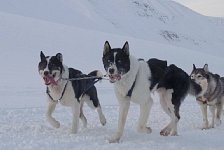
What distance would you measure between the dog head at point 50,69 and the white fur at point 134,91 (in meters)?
0.91

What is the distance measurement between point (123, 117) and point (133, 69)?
66 centimetres

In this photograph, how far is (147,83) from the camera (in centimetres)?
626

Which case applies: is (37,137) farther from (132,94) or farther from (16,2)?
(16,2)

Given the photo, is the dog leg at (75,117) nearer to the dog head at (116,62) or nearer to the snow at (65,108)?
the snow at (65,108)

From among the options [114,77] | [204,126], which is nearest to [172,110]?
[204,126]

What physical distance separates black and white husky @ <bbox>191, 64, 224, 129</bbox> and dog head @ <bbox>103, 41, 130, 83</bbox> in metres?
2.85

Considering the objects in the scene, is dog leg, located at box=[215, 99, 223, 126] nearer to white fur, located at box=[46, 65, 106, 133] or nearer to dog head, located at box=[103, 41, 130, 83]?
white fur, located at box=[46, 65, 106, 133]

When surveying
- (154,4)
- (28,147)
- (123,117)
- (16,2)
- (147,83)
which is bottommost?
(28,147)

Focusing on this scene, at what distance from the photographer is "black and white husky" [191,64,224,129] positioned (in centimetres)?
852

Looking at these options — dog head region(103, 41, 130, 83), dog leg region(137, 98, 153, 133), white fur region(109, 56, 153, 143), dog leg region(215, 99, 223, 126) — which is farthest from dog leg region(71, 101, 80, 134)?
dog leg region(215, 99, 223, 126)

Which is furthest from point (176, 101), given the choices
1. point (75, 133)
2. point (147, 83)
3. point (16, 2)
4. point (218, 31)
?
point (218, 31)

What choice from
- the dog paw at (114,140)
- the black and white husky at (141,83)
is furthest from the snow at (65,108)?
the black and white husky at (141,83)

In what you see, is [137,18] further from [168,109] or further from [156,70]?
[156,70]

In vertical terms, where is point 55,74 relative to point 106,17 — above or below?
below
